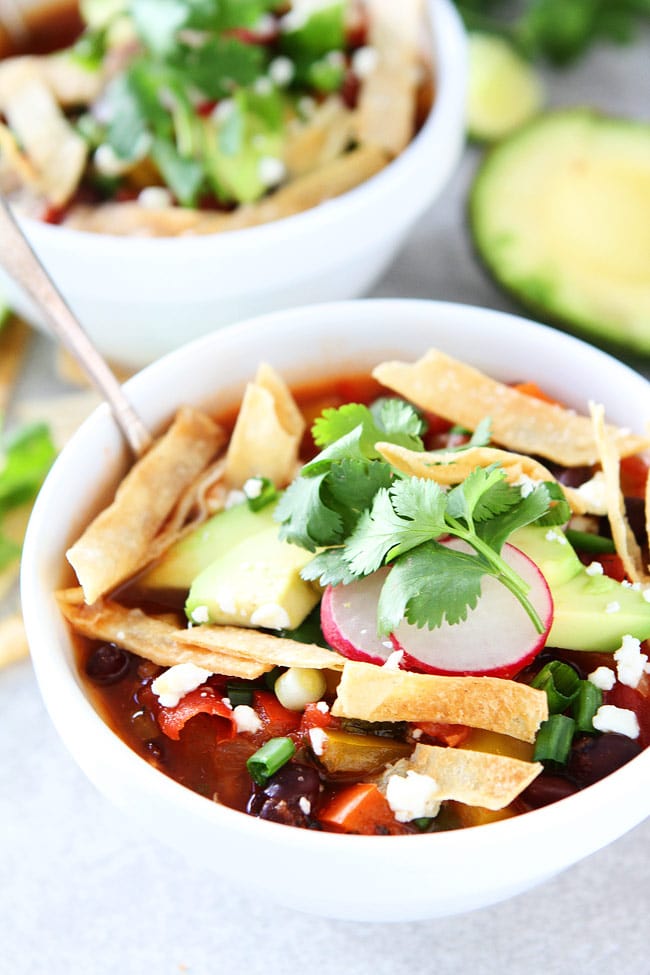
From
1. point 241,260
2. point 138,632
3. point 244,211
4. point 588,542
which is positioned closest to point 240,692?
point 138,632

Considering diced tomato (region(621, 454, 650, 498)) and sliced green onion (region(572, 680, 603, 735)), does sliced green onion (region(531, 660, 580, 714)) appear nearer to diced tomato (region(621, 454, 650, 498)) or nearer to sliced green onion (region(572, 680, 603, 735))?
sliced green onion (region(572, 680, 603, 735))

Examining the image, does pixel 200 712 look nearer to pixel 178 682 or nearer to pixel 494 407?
pixel 178 682

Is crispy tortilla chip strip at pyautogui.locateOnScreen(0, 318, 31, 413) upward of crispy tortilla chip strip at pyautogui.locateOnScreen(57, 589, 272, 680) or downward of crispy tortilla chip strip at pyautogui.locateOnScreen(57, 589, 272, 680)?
downward

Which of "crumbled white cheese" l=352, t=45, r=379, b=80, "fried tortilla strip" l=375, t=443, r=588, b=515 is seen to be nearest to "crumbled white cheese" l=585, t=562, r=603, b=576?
"fried tortilla strip" l=375, t=443, r=588, b=515

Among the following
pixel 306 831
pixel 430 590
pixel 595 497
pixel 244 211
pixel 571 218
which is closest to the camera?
pixel 306 831

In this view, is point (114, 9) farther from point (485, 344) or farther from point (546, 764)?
point (546, 764)

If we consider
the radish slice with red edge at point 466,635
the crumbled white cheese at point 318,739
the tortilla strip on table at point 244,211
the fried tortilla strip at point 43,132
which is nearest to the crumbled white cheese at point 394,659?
the radish slice with red edge at point 466,635
